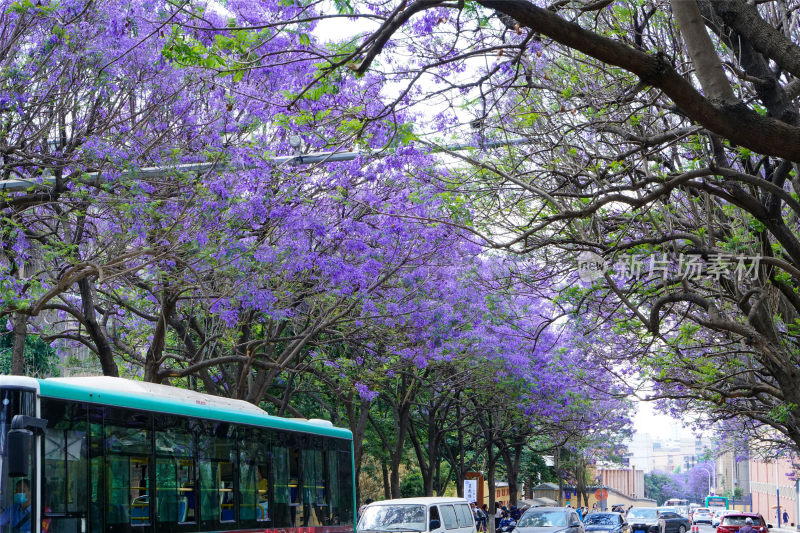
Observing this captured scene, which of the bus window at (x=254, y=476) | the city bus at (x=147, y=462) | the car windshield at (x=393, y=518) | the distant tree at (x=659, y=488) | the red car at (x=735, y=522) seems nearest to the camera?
the city bus at (x=147, y=462)

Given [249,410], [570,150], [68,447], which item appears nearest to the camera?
[68,447]

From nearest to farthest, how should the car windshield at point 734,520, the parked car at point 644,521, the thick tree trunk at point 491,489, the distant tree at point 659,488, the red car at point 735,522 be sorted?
the red car at point 735,522 < the car windshield at point 734,520 < the parked car at point 644,521 < the thick tree trunk at point 491,489 < the distant tree at point 659,488

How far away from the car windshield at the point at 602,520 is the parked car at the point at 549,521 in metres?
6.49

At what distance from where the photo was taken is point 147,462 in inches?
410

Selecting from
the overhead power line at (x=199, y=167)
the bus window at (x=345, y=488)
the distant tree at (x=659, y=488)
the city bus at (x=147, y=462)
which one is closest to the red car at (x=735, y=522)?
the bus window at (x=345, y=488)

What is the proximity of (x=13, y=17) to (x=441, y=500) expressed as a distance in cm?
989

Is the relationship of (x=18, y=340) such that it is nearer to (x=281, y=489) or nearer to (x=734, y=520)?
(x=281, y=489)

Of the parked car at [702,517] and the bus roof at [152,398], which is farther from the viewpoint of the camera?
the parked car at [702,517]

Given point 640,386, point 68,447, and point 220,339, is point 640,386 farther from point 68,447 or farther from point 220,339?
point 68,447

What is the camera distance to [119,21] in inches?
545

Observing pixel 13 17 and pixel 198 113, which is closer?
pixel 13 17

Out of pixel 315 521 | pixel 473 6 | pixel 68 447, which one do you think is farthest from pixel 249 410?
pixel 473 6

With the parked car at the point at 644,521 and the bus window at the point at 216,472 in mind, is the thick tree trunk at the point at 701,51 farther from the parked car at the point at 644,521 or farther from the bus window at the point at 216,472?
the parked car at the point at 644,521

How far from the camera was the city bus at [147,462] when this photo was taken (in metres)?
8.74
